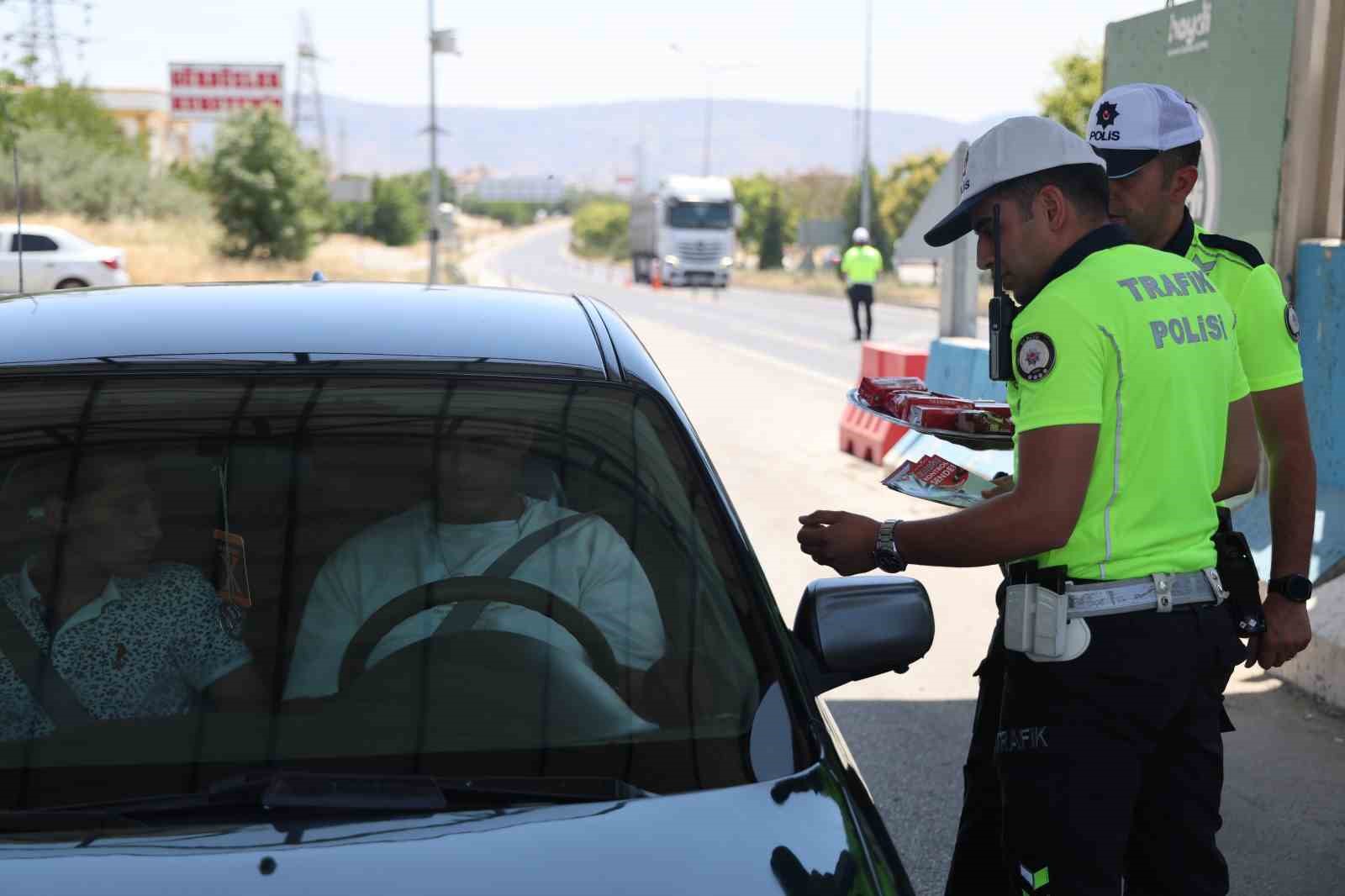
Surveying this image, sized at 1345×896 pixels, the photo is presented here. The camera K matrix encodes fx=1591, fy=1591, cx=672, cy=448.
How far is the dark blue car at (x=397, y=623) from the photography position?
2.04 metres

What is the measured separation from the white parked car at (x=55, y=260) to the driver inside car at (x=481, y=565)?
6.11 m

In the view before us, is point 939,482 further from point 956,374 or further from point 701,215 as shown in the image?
point 701,215

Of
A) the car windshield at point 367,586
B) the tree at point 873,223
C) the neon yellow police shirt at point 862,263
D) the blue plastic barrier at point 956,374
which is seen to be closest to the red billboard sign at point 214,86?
the tree at point 873,223

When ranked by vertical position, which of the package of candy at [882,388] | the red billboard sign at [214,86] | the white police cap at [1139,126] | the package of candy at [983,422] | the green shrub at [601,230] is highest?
the red billboard sign at [214,86]

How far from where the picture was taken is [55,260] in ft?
57.3

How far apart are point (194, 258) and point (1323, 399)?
5333 cm

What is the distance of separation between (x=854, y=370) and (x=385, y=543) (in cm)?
2005

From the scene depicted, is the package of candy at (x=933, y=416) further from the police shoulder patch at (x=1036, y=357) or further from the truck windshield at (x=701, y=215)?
the truck windshield at (x=701, y=215)

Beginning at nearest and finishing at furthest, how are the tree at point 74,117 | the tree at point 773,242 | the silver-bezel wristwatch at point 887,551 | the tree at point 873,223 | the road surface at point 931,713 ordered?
1. the silver-bezel wristwatch at point 887,551
2. the road surface at point 931,713
3. the tree at point 74,117
4. the tree at point 873,223
5. the tree at point 773,242

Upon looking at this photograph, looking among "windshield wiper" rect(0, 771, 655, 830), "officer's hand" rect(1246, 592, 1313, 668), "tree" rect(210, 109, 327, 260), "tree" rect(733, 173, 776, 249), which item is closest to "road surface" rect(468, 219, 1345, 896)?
"officer's hand" rect(1246, 592, 1313, 668)

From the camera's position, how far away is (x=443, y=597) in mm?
2490

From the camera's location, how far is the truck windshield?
54.1 metres

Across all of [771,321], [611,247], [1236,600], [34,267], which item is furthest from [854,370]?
[611,247]

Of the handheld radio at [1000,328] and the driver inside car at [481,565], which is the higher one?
the handheld radio at [1000,328]
